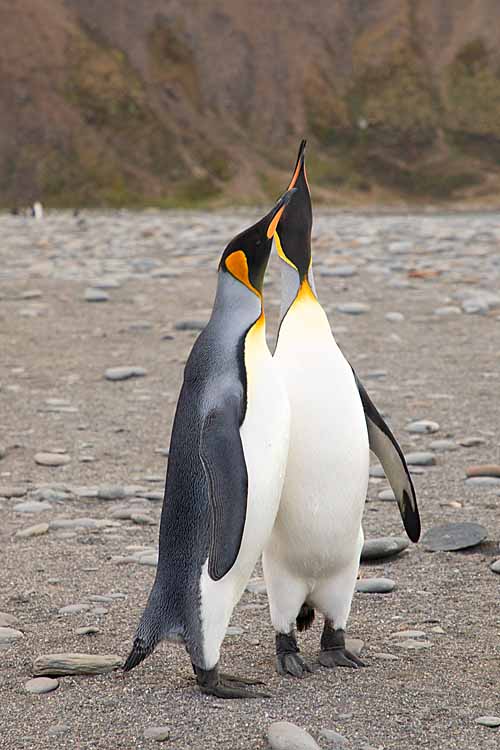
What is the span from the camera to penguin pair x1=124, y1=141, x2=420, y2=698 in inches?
95.0

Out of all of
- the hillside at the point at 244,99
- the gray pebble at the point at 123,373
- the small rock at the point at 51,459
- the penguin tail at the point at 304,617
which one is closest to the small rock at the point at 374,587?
the penguin tail at the point at 304,617

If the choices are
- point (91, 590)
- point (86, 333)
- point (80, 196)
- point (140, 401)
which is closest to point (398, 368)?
point (140, 401)

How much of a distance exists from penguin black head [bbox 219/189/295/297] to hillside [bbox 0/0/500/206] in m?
41.0

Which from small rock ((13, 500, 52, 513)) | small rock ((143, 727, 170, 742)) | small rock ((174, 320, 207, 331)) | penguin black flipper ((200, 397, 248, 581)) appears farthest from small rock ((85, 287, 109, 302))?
small rock ((143, 727, 170, 742))

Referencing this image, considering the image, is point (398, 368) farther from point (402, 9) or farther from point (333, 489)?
point (402, 9)

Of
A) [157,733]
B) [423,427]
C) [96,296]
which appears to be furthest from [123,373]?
[157,733]

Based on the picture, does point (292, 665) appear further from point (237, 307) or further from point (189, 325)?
point (189, 325)

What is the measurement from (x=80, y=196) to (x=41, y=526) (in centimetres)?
4041

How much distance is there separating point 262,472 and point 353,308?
224 inches

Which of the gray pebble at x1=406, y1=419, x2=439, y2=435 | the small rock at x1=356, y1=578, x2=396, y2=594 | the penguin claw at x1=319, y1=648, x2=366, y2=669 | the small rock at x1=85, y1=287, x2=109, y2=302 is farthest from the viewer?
the small rock at x1=85, y1=287, x2=109, y2=302

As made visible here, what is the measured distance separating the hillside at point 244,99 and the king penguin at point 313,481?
134 feet

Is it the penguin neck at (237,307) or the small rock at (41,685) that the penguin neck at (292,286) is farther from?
the small rock at (41,685)

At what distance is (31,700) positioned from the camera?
2.46 meters

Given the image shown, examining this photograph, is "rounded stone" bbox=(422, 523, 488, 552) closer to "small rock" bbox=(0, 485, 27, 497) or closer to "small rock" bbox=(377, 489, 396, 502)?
"small rock" bbox=(377, 489, 396, 502)
